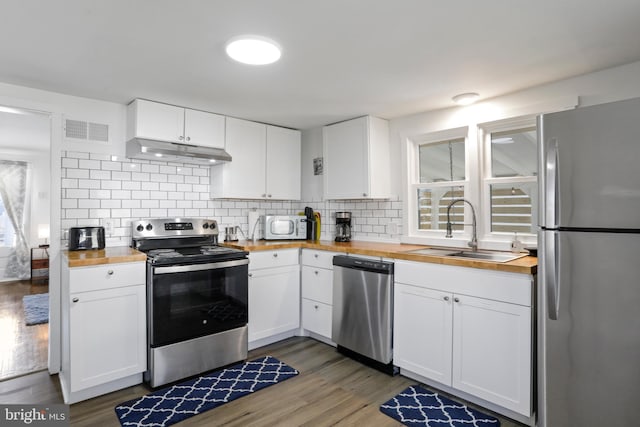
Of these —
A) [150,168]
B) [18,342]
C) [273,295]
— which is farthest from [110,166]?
[18,342]

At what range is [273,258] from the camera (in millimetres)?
3381

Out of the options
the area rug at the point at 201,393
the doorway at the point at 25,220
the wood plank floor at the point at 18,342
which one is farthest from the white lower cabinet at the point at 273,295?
the doorway at the point at 25,220

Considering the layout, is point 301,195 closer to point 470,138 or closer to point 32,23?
point 470,138

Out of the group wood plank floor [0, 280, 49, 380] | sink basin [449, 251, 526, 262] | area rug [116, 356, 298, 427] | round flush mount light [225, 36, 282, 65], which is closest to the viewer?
round flush mount light [225, 36, 282, 65]

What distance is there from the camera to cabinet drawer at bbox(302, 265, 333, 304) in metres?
3.30

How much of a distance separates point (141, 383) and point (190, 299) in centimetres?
68

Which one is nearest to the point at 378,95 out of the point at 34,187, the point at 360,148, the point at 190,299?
the point at 360,148

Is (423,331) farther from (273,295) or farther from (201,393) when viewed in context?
(201,393)

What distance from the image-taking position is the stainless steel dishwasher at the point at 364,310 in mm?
2781

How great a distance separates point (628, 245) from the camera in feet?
5.15

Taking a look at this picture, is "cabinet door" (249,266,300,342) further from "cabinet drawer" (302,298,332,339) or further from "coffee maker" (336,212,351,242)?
"coffee maker" (336,212,351,242)

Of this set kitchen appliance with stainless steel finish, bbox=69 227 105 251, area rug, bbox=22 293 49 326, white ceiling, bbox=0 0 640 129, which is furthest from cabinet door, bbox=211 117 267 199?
area rug, bbox=22 293 49 326

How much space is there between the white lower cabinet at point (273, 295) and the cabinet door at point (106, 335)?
37.0 inches

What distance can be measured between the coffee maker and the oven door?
1.06 meters
